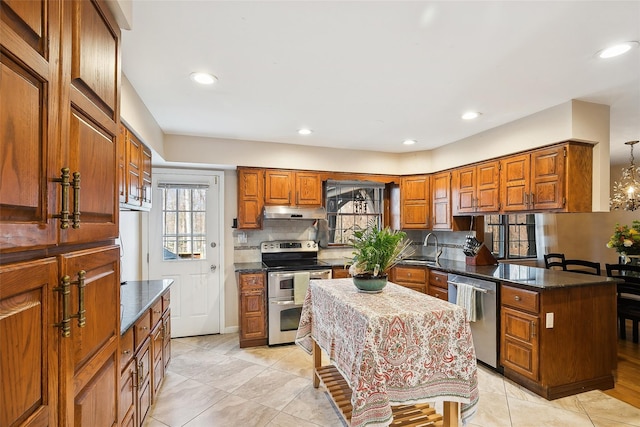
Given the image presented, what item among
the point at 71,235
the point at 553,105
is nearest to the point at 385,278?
the point at 71,235

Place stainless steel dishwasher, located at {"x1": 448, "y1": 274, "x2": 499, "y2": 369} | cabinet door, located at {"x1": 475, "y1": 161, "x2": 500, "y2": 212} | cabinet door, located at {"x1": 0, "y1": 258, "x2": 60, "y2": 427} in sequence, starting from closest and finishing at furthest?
cabinet door, located at {"x1": 0, "y1": 258, "x2": 60, "y2": 427}
stainless steel dishwasher, located at {"x1": 448, "y1": 274, "x2": 499, "y2": 369}
cabinet door, located at {"x1": 475, "y1": 161, "x2": 500, "y2": 212}

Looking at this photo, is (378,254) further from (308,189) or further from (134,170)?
(308,189)

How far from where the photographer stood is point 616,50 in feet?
6.48

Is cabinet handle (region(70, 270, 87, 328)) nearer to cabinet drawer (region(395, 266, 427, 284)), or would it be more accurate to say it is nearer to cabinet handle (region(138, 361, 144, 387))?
cabinet handle (region(138, 361, 144, 387))

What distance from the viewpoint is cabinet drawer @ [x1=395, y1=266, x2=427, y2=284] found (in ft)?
13.6

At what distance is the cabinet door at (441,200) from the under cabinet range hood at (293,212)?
1596mm

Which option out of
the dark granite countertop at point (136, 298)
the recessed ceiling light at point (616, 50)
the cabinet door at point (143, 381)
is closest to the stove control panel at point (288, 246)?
the dark granite countertop at point (136, 298)

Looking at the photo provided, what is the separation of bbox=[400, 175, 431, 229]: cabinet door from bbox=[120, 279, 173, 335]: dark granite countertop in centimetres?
325

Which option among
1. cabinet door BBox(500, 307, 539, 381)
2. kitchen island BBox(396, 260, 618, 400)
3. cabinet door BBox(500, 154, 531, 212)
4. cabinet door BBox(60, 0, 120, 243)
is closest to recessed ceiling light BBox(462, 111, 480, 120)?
cabinet door BBox(500, 154, 531, 212)

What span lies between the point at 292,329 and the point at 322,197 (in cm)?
177

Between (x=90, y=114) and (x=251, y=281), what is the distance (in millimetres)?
3051

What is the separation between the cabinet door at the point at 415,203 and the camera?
4625 millimetres

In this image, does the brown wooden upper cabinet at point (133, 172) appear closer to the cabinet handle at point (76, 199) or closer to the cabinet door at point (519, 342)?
the cabinet handle at point (76, 199)

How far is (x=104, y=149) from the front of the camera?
1070 mm
